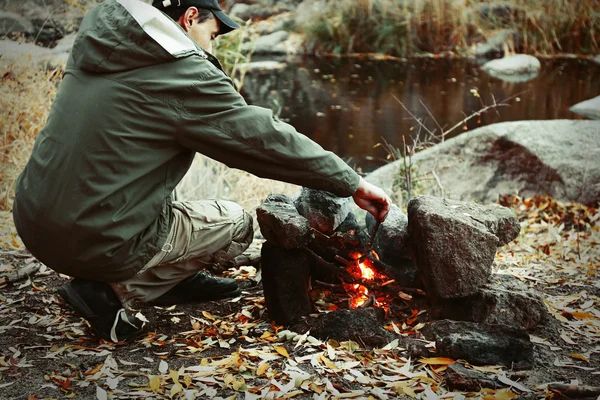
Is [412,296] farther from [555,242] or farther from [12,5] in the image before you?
[12,5]

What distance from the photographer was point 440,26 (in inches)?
431

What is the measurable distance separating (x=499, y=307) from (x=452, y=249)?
0.30 m

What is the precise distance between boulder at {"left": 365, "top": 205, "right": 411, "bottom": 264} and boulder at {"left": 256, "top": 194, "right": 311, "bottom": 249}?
37 cm

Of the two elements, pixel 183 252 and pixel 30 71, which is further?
pixel 30 71

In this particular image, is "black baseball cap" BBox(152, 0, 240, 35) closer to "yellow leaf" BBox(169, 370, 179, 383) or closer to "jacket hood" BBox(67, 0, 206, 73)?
"jacket hood" BBox(67, 0, 206, 73)

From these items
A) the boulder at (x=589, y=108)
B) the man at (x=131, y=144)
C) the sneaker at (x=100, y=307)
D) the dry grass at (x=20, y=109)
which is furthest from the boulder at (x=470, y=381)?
the boulder at (x=589, y=108)

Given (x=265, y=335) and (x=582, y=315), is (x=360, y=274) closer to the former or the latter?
(x=265, y=335)

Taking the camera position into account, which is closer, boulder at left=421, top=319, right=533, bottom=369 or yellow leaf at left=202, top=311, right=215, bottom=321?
boulder at left=421, top=319, right=533, bottom=369

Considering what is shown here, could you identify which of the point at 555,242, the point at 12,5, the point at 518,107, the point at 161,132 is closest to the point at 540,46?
the point at 518,107

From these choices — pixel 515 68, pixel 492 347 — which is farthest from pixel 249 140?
pixel 515 68

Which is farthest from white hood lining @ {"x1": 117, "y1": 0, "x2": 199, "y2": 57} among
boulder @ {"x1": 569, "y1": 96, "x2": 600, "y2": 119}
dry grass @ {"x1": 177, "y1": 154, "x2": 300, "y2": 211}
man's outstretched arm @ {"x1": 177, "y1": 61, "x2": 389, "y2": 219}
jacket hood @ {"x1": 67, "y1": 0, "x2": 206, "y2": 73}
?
boulder @ {"x1": 569, "y1": 96, "x2": 600, "y2": 119}

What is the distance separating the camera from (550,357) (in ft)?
7.92

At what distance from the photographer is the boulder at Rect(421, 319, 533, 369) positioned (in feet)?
7.58

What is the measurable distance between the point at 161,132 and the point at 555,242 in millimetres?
2905
